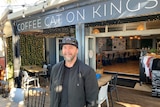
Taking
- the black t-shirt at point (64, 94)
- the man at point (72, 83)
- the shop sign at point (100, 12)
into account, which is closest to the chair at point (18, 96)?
the man at point (72, 83)

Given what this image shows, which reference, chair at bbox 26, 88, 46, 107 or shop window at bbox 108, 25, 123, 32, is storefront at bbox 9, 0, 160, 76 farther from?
chair at bbox 26, 88, 46, 107

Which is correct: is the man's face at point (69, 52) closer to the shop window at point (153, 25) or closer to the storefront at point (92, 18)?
the storefront at point (92, 18)

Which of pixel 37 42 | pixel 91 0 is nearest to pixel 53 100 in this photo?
pixel 91 0

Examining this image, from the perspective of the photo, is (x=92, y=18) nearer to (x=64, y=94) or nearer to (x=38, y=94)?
(x=64, y=94)

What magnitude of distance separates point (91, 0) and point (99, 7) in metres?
0.21

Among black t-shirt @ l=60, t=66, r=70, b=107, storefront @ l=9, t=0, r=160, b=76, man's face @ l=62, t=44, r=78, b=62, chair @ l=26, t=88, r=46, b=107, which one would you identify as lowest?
chair @ l=26, t=88, r=46, b=107

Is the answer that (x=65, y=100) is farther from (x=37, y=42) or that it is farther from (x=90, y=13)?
(x=37, y=42)

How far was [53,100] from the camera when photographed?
2.14 metres

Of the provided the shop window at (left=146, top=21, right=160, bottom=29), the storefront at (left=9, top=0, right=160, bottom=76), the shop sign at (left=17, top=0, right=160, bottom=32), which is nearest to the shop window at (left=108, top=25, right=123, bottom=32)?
the storefront at (left=9, top=0, right=160, bottom=76)

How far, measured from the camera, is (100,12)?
9.45ft

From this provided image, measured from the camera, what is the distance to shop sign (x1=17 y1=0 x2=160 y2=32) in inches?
89.4

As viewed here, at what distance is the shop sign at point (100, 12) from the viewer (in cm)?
227

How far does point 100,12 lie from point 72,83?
139cm

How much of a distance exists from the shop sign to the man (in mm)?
947
